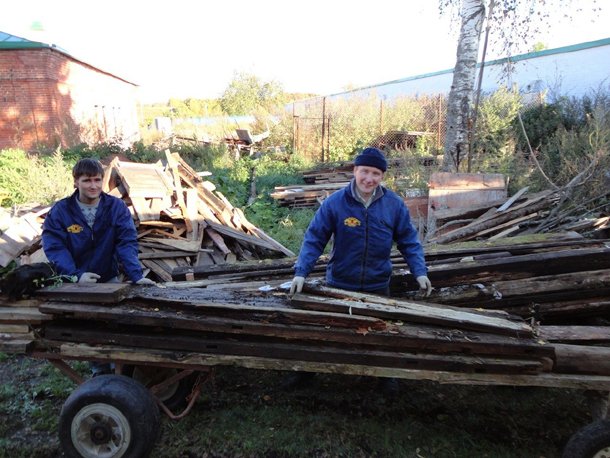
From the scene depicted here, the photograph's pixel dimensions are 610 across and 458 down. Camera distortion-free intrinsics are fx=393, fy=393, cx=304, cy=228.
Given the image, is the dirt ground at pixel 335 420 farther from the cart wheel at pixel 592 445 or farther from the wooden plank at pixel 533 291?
the wooden plank at pixel 533 291

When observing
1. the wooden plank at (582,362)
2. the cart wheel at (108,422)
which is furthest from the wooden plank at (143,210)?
the wooden plank at (582,362)

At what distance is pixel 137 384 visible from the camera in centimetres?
272

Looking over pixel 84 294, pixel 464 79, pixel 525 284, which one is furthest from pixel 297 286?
pixel 464 79

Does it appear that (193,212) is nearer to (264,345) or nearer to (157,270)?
(157,270)

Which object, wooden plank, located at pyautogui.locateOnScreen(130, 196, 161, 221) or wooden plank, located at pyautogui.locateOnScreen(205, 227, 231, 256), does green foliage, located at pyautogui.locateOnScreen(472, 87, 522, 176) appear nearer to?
wooden plank, located at pyautogui.locateOnScreen(205, 227, 231, 256)

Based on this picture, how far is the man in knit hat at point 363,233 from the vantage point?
310 centimetres

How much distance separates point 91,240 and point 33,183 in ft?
25.1

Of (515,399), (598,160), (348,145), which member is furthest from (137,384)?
(348,145)

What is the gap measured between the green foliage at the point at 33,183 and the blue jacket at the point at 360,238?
287 inches

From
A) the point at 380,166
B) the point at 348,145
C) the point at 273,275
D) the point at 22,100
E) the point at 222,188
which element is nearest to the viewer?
the point at 380,166

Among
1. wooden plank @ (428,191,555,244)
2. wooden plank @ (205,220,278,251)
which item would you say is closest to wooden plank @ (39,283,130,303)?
wooden plank @ (205,220,278,251)

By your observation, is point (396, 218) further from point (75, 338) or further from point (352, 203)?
point (75, 338)

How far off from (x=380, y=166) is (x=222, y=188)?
1036cm

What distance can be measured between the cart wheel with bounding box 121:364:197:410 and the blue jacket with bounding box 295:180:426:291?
1493mm
